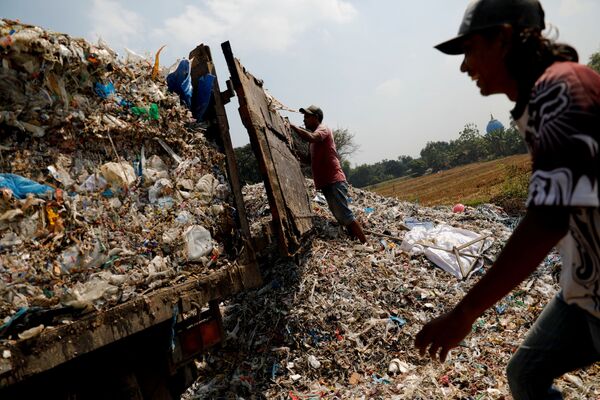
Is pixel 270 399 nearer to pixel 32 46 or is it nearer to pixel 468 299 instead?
pixel 468 299

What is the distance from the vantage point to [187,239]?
7.70ft

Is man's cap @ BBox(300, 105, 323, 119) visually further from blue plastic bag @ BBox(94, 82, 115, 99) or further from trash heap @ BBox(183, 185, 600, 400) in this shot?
blue plastic bag @ BBox(94, 82, 115, 99)

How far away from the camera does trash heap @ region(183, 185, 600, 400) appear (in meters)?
2.97

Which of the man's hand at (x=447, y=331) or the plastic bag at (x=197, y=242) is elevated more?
the plastic bag at (x=197, y=242)

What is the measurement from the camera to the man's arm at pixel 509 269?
93cm

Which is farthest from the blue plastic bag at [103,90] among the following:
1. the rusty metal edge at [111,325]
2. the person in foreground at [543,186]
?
the person in foreground at [543,186]

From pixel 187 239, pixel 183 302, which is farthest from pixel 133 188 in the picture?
pixel 183 302

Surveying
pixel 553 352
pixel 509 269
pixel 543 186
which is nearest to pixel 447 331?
pixel 509 269

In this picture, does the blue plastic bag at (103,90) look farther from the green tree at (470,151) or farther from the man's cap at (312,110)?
the green tree at (470,151)

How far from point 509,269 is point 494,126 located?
65.9m

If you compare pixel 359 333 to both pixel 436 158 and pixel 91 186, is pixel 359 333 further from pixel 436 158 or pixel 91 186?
pixel 436 158

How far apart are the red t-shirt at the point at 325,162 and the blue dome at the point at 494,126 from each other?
199 ft

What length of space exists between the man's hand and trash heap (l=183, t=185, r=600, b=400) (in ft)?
6.10

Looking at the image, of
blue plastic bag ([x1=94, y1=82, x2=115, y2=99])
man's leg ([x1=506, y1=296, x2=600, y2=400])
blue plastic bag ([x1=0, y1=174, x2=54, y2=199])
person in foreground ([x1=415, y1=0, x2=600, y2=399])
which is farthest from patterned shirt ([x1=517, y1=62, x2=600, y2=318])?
blue plastic bag ([x1=94, y1=82, x2=115, y2=99])
